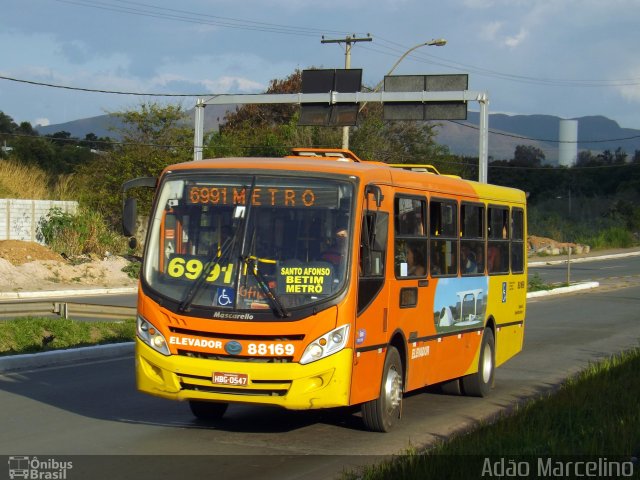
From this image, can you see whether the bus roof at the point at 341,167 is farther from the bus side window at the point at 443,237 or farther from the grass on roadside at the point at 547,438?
the grass on roadside at the point at 547,438

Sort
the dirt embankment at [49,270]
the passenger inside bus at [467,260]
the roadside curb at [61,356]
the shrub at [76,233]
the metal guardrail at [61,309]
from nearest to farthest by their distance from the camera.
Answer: the passenger inside bus at [467,260] → the roadside curb at [61,356] → the metal guardrail at [61,309] → the dirt embankment at [49,270] → the shrub at [76,233]

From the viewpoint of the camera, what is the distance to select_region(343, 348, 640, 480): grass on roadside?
729 centimetres

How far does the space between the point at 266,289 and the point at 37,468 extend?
248cm

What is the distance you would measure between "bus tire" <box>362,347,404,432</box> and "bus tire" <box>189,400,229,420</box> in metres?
1.61

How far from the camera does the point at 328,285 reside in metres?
9.24

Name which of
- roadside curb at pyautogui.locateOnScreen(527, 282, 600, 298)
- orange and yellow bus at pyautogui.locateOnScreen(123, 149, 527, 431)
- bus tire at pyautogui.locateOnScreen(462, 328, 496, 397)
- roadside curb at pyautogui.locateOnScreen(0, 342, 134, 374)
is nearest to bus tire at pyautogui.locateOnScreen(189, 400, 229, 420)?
orange and yellow bus at pyautogui.locateOnScreen(123, 149, 527, 431)

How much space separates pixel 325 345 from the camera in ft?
29.8

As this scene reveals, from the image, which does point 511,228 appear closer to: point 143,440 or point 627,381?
point 627,381

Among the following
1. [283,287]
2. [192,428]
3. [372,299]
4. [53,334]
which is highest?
[283,287]

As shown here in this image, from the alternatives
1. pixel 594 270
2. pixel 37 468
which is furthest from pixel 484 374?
pixel 594 270

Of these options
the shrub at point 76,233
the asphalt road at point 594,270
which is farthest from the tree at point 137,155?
the asphalt road at point 594,270

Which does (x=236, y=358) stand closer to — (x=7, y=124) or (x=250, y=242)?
(x=250, y=242)

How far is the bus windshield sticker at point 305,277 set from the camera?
363 inches

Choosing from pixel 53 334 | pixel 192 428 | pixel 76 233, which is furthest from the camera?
pixel 76 233
